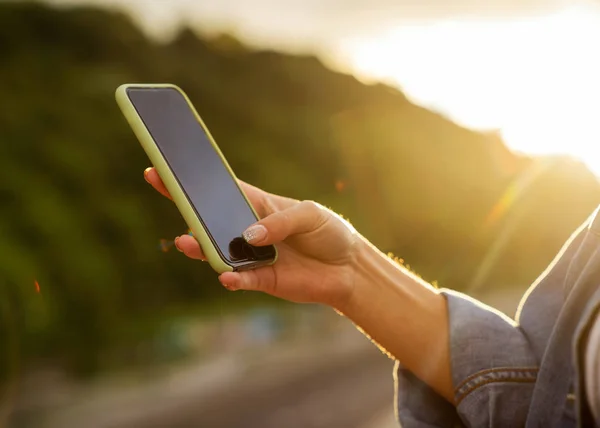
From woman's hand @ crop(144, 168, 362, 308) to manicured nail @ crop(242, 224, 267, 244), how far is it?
6 centimetres

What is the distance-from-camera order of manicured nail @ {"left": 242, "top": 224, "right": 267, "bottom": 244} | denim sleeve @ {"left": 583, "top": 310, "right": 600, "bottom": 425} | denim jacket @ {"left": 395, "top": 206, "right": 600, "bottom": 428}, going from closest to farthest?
1. denim sleeve @ {"left": 583, "top": 310, "right": 600, "bottom": 425}
2. denim jacket @ {"left": 395, "top": 206, "right": 600, "bottom": 428}
3. manicured nail @ {"left": 242, "top": 224, "right": 267, "bottom": 244}

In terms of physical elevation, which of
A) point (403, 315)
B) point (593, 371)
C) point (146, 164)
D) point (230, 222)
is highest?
point (593, 371)

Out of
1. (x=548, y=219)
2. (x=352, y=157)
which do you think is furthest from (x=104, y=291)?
(x=548, y=219)

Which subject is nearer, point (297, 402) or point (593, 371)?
point (593, 371)

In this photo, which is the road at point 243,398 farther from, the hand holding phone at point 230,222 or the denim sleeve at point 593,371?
the denim sleeve at point 593,371

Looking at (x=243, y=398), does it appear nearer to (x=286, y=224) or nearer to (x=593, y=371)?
(x=286, y=224)

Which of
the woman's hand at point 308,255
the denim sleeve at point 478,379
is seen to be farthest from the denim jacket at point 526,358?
the woman's hand at point 308,255

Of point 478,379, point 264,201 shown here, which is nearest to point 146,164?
point 264,201

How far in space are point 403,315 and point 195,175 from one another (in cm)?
70

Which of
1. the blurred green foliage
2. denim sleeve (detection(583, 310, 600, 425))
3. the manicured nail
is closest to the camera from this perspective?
denim sleeve (detection(583, 310, 600, 425))

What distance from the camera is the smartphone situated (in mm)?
2137

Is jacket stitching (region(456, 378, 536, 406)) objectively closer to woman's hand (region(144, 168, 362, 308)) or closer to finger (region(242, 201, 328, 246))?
woman's hand (region(144, 168, 362, 308))

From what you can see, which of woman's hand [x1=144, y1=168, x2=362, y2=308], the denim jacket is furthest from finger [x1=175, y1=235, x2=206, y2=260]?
the denim jacket

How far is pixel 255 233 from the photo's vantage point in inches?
80.4
